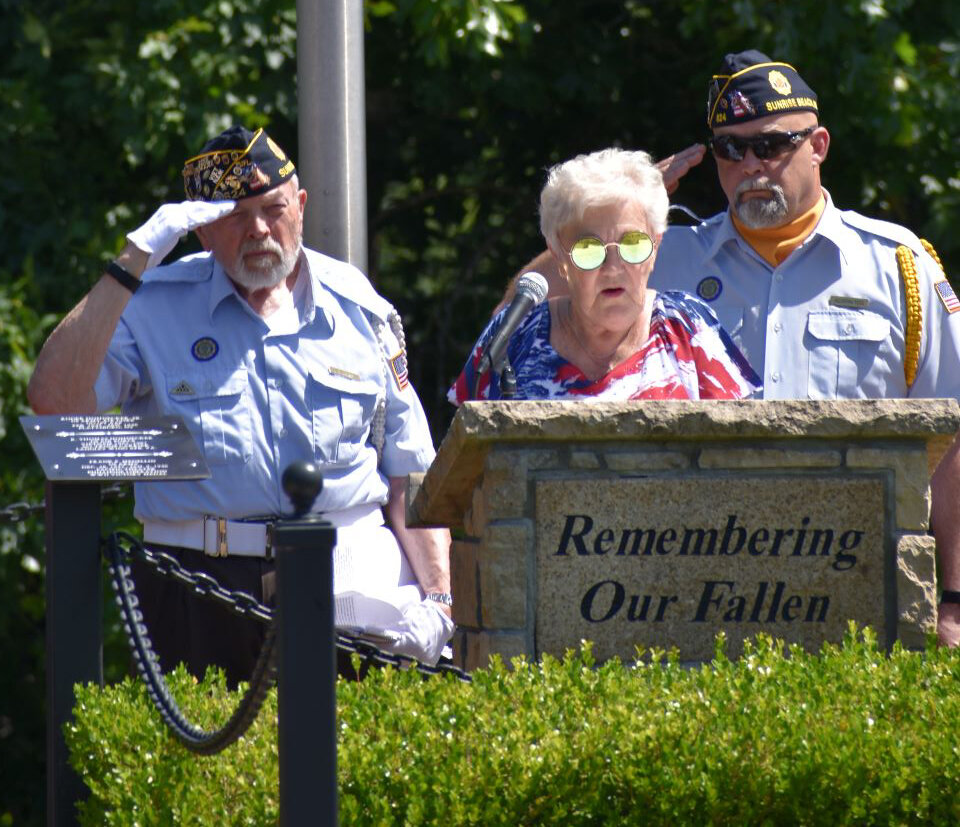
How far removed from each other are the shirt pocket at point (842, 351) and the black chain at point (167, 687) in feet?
6.51

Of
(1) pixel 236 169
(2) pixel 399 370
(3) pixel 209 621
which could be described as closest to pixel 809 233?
(2) pixel 399 370

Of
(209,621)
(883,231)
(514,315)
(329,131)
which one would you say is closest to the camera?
(514,315)

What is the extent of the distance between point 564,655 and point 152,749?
92cm

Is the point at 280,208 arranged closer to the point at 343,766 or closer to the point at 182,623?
the point at 182,623

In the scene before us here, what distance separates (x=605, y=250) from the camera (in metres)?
4.15

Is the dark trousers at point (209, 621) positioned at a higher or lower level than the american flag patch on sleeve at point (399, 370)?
lower

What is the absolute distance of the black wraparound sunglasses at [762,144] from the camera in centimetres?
473

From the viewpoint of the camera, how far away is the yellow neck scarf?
4.83m

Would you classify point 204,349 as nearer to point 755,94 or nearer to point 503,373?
point 503,373

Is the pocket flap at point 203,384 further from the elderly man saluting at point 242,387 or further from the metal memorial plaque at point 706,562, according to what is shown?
the metal memorial plaque at point 706,562

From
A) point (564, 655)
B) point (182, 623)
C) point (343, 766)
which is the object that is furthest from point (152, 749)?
point (182, 623)

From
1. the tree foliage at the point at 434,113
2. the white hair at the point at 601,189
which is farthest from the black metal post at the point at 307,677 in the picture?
the tree foliage at the point at 434,113

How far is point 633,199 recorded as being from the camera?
13.8ft

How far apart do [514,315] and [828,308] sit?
120cm
